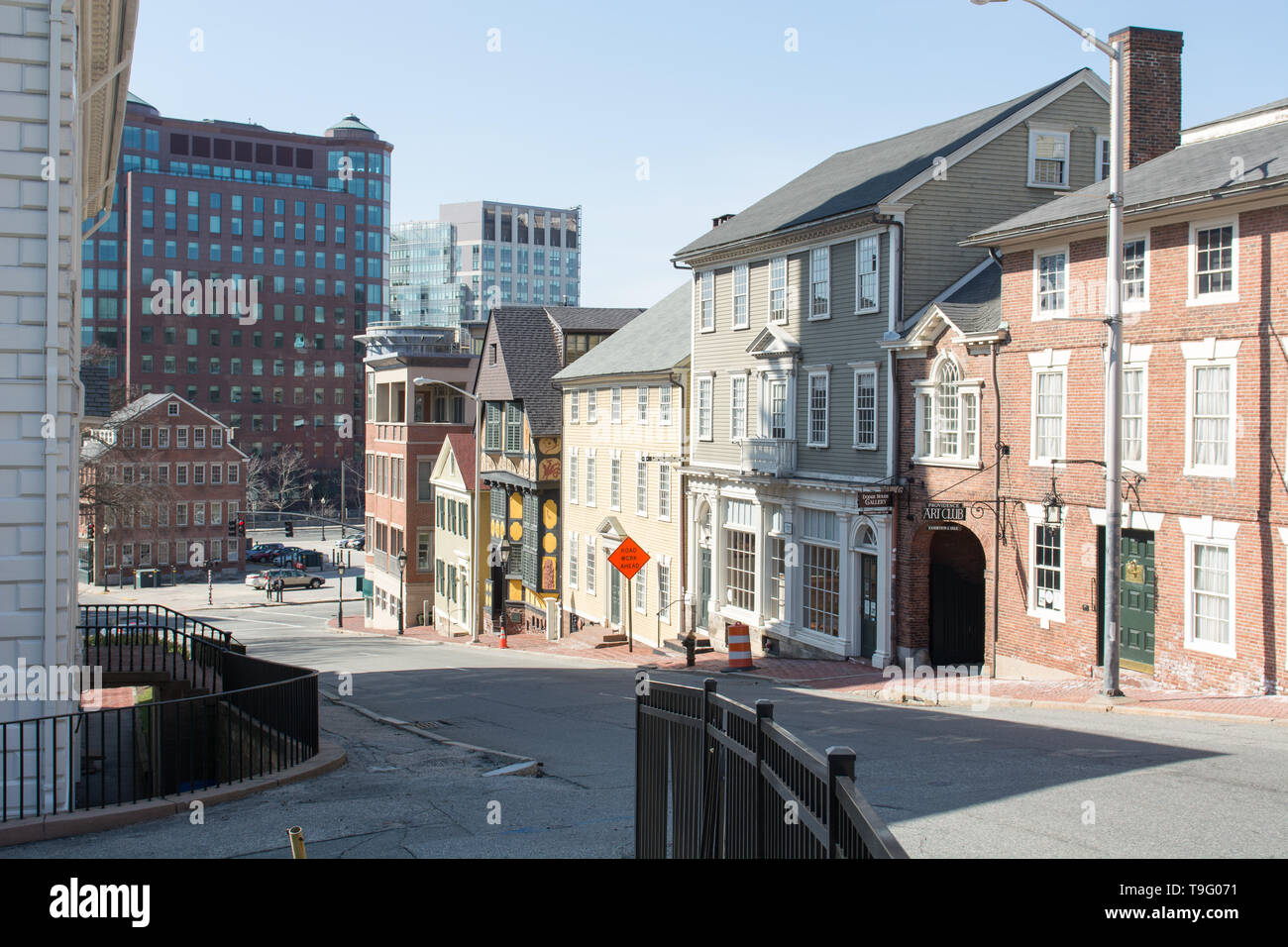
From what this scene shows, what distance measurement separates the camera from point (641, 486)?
133 ft

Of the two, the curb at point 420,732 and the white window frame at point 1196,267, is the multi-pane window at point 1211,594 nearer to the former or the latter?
the white window frame at point 1196,267

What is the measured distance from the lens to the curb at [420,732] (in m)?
14.8

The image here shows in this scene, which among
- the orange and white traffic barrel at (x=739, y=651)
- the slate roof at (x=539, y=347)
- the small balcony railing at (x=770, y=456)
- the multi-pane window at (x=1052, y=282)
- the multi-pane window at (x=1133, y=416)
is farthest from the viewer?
the slate roof at (x=539, y=347)

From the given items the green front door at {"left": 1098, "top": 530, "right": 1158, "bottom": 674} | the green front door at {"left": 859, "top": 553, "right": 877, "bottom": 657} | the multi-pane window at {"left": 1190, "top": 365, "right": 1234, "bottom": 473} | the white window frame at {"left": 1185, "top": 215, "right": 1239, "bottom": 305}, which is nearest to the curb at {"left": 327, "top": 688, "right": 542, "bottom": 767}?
the green front door at {"left": 1098, "top": 530, "right": 1158, "bottom": 674}

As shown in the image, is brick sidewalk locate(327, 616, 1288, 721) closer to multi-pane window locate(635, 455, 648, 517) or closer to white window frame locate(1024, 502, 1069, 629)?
white window frame locate(1024, 502, 1069, 629)

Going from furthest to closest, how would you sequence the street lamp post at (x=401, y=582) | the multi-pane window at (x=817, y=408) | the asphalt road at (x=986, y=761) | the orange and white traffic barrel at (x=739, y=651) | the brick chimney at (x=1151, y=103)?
1. the street lamp post at (x=401, y=582)
2. the multi-pane window at (x=817, y=408)
3. the orange and white traffic barrel at (x=739, y=651)
4. the brick chimney at (x=1151, y=103)
5. the asphalt road at (x=986, y=761)

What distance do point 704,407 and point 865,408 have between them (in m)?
9.18

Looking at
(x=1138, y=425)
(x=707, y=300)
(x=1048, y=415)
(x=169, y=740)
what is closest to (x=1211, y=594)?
(x=1138, y=425)

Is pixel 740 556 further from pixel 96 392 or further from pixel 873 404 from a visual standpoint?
pixel 96 392

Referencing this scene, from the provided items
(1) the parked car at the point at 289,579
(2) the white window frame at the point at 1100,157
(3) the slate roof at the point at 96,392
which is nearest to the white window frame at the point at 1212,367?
(2) the white window frame at the point at 1100,157

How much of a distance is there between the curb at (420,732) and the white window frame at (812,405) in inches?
552

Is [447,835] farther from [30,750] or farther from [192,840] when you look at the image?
[30,750]

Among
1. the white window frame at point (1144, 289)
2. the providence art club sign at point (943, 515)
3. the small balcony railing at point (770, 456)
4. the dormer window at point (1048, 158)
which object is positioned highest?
the dormer window at point (1048, 158)

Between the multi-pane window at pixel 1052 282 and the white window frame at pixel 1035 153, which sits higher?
the white window frame at pixel 1035 153
